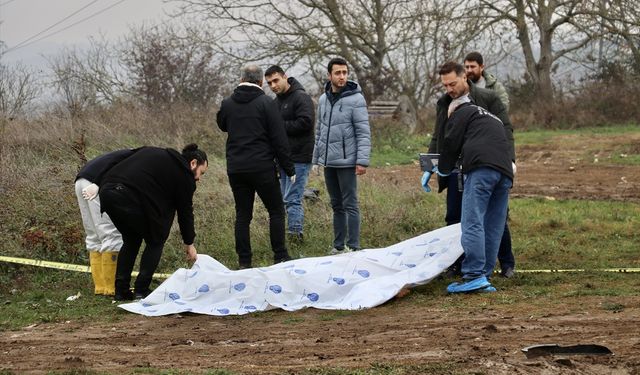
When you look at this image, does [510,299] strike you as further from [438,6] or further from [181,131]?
[438,6]

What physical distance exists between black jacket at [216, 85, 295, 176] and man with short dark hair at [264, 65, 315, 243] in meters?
0.81

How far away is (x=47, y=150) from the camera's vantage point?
1440 centimetres

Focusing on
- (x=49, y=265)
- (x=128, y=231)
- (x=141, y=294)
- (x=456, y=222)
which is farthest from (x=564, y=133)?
(x=128, y=231)

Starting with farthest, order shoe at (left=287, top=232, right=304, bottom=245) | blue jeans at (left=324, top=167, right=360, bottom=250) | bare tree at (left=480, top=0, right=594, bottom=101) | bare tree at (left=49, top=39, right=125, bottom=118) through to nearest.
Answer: bare tree at (left=480, top=0, right=594, bottom=101)
bare tree at (left=49, top=39, right=125, bottom=118)
shoe at (left=287, top=232, right=304, bottom=245)
blue jeans at (left=324, top=167, right=360, bottom=250)

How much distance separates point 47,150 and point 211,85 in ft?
41.5

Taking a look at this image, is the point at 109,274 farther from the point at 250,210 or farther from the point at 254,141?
the point at 254,141

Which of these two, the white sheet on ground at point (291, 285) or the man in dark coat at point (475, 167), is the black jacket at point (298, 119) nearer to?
the white sheet on ground at point (291, 285)

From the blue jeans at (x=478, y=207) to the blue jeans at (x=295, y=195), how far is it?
2839 millimetres

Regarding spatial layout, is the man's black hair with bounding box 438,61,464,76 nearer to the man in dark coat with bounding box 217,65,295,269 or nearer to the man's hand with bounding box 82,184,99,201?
the man in dark coat with bounding box 217,65,295,269

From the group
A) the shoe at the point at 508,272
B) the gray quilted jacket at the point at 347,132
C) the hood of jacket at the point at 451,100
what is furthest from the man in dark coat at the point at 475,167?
the gray quilted jacket at the point at 347,132

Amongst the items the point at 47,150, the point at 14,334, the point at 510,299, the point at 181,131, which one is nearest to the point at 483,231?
the point at 510,299

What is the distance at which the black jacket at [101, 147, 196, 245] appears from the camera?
8156 millimetres

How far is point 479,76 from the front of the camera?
29.7ft

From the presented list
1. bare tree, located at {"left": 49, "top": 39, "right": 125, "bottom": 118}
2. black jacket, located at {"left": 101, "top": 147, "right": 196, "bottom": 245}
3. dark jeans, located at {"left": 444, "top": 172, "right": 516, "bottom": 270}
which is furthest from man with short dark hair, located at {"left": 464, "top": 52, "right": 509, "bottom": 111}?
bare tree, located at {"left": 49, "top": 39, "right": 125, "bottom": 118}
